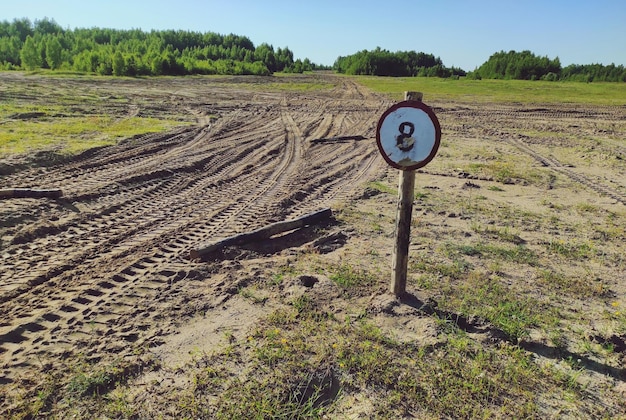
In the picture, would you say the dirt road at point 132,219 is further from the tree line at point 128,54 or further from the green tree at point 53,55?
the green tree at point 53,55

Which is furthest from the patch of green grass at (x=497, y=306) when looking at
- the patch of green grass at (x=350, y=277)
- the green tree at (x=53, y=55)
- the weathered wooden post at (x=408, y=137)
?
the green tree at (x=53, y=55)

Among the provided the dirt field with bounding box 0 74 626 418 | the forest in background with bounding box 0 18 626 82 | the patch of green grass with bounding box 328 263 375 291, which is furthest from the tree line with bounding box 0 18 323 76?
the patch of green grass with bounding box 328 263 375 291

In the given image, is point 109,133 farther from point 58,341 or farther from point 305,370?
point 305,370

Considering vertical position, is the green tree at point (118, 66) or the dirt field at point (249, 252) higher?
the green tree at point (118, 66)

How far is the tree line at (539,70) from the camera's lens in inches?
2131

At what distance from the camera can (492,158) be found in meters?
12.8

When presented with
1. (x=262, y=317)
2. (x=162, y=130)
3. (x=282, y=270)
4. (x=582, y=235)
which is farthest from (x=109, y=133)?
(x=582, y=235)

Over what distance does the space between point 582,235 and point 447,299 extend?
144 inches

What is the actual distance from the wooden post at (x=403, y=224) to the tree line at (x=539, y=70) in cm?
5876

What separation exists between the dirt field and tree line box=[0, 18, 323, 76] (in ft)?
141

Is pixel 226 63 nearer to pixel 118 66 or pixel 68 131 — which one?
pixel 118 66

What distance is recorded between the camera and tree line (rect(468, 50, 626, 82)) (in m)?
54.1

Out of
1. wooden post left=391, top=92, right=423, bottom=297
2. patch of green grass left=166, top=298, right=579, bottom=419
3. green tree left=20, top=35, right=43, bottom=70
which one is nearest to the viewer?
patch of green grass left=166, top=298, right=579, bottom=419

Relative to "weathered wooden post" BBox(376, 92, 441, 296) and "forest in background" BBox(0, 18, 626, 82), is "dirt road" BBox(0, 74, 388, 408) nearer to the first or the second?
"weathered wooden post" BBox(376, 92, 441, 296)
